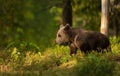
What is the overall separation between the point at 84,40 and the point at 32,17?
17.1 metres

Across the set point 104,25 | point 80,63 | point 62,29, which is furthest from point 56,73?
point 104,25

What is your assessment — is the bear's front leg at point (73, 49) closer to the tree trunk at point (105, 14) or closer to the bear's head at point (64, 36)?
the bear's head at point (64, 36)

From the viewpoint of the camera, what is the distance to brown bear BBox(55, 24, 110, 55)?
1755 centimetres

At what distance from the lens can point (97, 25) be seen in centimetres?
2988

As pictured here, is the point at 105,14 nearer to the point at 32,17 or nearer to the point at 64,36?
the point at 64,36

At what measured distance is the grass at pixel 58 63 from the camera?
1474cm

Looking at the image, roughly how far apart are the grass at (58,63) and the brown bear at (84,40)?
0.30m

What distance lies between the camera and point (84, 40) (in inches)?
689

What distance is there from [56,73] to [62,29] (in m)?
3.48

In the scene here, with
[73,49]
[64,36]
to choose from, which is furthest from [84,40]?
[64,36]

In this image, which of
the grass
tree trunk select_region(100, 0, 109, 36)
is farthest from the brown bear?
tree trunk select_region(100, 0, 109, 36)

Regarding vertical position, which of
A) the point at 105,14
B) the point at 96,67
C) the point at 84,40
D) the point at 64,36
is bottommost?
the point at 96,67

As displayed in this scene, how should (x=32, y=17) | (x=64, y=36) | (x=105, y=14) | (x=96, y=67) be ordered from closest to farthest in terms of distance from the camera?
(x=96, y=67) → (x=64, y=36) → (x=105, y=14) → (x=32, y=17)

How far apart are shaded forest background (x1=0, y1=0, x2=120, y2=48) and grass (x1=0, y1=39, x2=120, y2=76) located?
3033 millimetres
